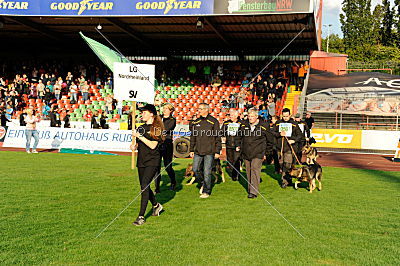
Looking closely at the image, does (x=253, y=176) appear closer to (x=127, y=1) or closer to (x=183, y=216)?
(x=183, y=216)

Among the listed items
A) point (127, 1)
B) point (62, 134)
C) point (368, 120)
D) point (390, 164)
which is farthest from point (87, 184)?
point (368, 120)

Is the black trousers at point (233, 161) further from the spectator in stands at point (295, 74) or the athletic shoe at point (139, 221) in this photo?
the spectator in stands at point (295, 74)

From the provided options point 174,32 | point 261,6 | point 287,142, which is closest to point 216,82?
point 174,32

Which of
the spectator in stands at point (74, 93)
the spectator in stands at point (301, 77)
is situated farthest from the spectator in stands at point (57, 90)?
the spectator in stands at point (301, 77)

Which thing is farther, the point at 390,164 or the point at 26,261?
the point at 390,164

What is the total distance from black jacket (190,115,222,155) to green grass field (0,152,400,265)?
A: 1097 millimetres

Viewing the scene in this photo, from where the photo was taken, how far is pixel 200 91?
30.6 meters

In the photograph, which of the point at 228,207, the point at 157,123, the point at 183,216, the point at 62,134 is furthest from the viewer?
the point at 62,134

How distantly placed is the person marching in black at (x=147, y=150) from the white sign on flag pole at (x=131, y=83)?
4509mm

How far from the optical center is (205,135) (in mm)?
9469

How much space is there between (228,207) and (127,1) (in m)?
18.0

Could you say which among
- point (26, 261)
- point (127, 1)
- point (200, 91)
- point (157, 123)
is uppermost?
point (127, 1)

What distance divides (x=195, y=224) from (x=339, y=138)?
55.6 feet

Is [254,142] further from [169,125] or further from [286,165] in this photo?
[169,125]
